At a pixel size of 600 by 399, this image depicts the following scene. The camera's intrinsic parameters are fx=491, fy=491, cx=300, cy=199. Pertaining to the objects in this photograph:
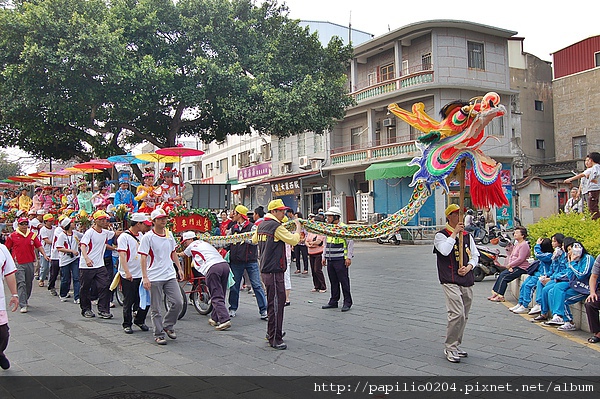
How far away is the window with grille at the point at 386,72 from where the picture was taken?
90.5ft

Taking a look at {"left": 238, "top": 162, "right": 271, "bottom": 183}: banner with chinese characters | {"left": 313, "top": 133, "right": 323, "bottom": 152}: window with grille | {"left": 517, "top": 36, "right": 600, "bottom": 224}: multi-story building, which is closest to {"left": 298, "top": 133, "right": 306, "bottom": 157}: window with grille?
{"left": 313, "top": 133, "right": 323, "bottom": 152}: window with grille

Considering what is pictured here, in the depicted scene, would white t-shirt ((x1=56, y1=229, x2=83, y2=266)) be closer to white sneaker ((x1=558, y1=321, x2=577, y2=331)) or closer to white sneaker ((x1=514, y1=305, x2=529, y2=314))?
white sneaker ((x1=514, y1=305, x2=529, y2=314))

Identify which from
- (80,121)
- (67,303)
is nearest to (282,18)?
(80,121)

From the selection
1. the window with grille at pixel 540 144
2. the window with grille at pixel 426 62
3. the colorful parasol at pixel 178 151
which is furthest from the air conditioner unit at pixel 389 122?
the colorful parasol at pixel 178 151

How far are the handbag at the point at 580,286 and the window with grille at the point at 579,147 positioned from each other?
23776mm

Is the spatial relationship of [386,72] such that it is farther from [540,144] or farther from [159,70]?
[159,70]

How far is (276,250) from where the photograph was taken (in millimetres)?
6625

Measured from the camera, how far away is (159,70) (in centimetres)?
1531

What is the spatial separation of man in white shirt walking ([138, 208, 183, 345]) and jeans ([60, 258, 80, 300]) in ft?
13.4

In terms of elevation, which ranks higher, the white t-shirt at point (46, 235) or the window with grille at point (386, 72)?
the window with grille at point (386, 72)

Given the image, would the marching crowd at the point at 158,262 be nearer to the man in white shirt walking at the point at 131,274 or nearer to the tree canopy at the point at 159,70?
the man in white shirt walking at the point at 131,274
